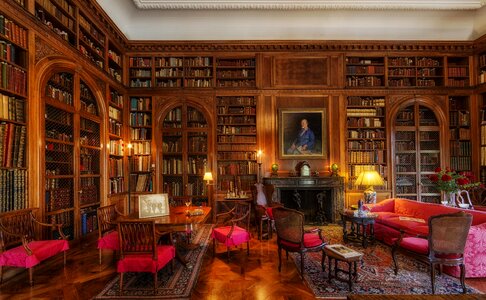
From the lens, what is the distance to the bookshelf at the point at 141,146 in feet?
23.7

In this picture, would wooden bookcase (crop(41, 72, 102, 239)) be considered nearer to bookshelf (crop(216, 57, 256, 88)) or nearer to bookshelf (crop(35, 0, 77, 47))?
bookshelf (crop(35, 0, 77, 47))

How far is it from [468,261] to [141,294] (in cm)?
414

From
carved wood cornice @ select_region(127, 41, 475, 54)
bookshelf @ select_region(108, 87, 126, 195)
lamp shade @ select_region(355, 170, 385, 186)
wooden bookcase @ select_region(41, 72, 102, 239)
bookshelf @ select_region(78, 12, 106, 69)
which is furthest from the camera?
carved wood cornice @ select_region(127, 41, 475, 54)

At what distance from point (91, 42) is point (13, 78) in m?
2.57

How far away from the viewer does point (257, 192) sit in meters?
6.32

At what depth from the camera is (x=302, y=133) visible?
23.9 feet

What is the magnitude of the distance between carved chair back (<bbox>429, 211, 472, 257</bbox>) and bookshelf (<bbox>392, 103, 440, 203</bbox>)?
4.22 metres

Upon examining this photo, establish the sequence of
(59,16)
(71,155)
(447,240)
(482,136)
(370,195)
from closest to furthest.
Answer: (447,240) < (59,16) < (71,155) < (370,195) < (482,136)

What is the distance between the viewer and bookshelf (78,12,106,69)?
547 cm

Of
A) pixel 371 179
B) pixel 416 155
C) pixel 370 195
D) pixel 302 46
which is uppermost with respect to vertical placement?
pixel 302 46

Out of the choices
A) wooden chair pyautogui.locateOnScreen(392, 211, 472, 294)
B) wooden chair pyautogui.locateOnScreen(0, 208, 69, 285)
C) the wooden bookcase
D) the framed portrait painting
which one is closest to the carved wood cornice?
the framed portrait painting

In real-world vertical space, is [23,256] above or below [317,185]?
below

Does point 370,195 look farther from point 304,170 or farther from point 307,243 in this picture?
point 307,243

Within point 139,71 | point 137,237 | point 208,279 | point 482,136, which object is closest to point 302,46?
point 139,71
